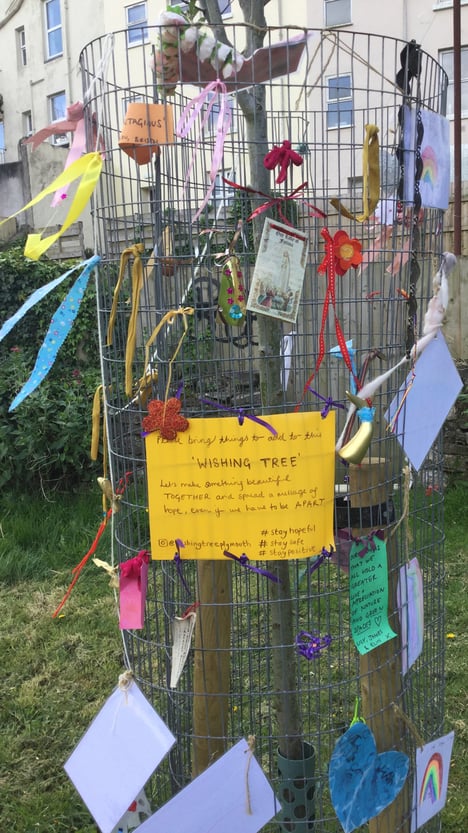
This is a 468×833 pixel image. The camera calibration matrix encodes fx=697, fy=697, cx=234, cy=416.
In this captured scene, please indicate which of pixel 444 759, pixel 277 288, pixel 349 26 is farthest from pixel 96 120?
pixel 349 26

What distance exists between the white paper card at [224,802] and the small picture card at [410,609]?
17.3 inches

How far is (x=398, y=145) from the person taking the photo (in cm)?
139

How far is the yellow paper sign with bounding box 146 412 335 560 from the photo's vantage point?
1250 millimetres

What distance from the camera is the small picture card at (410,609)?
4.92 ft

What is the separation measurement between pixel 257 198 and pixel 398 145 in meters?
0.34

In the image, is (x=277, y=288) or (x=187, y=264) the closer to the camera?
(x=277, y=288)

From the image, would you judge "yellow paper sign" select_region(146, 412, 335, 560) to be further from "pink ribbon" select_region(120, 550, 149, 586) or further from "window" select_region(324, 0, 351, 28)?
"window" select_region(324, 0, 351, 28)

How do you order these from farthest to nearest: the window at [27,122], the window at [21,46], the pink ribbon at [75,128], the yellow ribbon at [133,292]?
the window at [27,122] < the window at [21,46] < the pink ribbon at [75,128] < the yellow ribbon at [133,292]

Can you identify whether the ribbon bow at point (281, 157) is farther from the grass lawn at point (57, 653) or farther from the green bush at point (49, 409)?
the green bush at point (49, 409)

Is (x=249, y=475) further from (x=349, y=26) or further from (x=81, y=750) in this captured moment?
(x=349, y=26)

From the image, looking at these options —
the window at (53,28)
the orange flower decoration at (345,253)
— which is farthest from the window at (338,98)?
the window at (53,28)

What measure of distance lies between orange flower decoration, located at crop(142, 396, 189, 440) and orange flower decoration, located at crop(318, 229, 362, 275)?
0.38 metres

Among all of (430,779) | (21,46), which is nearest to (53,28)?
(21,46)

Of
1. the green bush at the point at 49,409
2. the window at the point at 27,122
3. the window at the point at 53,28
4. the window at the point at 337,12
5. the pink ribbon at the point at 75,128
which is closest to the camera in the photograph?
the pink ribbon at the point at 75,128
